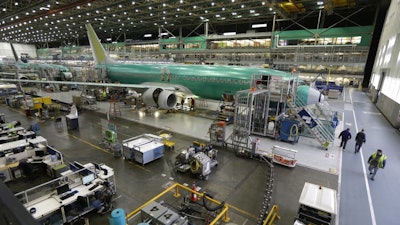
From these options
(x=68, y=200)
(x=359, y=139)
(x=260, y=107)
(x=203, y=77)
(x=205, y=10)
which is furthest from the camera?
(x=205, y=10)

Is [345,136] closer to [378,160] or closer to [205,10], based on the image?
[378,160]

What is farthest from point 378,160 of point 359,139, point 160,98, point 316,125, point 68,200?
point 160,98

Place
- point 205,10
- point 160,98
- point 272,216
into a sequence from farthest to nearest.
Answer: point 205,10 < point 160,98 < point 272,216

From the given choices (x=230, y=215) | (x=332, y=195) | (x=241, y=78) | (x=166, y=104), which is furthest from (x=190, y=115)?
(x=332, y=195)

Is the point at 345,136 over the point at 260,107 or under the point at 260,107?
under

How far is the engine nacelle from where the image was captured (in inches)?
733

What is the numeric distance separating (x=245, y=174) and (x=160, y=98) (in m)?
10.6

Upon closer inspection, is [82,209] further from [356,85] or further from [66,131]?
[356,85]

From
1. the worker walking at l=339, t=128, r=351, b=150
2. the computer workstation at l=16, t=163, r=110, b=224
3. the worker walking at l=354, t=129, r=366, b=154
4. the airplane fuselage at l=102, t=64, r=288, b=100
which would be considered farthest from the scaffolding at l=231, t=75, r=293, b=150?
the computer workstation at l=16, t=163, r=110, b=224

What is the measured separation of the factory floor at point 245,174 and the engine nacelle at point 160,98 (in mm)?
1714

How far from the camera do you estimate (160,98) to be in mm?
18625

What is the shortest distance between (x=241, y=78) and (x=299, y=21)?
39.7 meters

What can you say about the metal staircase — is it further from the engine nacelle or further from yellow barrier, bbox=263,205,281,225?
the engine nacelle

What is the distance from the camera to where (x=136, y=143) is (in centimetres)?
1266
